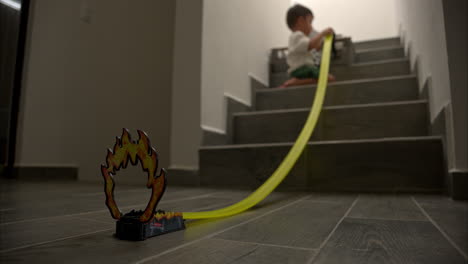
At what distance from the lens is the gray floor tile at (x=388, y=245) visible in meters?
0.41

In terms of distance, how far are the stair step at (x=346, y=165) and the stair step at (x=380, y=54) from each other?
1.63 meters

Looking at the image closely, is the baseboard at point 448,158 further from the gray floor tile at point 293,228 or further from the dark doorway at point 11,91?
the dark doorway at point 11,91

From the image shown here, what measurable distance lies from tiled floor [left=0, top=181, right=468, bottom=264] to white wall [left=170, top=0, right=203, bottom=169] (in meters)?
0.82

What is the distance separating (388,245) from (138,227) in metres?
0.37

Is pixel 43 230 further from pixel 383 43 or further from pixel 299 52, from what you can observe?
pixel 383 43

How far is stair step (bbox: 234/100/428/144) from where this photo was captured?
5.15ft

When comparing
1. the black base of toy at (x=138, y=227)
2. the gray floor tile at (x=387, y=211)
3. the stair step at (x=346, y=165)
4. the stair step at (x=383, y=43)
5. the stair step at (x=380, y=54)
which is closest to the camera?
the black base of toy at (x=138, y=227)

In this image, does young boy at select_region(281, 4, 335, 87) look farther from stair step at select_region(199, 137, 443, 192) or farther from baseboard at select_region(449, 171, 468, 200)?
baseboard at select_region(449, 171, 468, 200)

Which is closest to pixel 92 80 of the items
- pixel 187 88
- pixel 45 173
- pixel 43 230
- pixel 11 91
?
pixel 11 91

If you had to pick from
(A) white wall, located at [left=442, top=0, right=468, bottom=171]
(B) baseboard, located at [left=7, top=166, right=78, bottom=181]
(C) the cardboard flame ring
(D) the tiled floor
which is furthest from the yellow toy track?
(B) baseboard, located at [left=7, top=166, right=78, bottom=181]

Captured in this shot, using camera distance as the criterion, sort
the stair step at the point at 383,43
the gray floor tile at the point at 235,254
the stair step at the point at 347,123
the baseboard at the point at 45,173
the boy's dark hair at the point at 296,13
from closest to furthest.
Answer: the gray floor tile at the point at 235,254
the stair step at the point at 347,123
the baseboard at the point at 45,173
the boy's dark hair at the point at 296,13
the stair step at the point at 383,43

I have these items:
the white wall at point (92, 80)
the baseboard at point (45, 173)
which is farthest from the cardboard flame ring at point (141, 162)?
the baseboard at point (45, 173)

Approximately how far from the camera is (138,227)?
507mm

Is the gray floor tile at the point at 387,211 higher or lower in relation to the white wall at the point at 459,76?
lower
